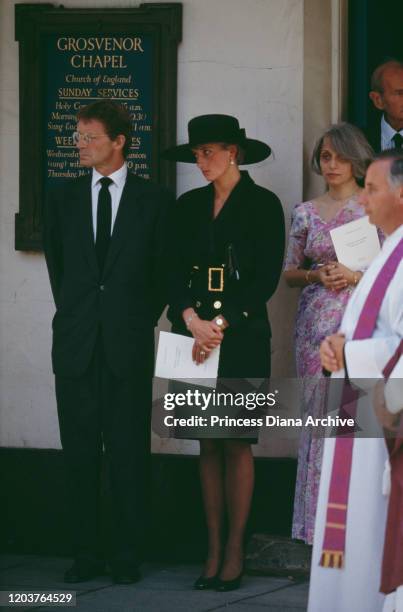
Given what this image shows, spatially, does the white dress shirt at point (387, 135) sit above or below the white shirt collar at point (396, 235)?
above

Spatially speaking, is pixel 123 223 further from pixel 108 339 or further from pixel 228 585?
pixel 228 585

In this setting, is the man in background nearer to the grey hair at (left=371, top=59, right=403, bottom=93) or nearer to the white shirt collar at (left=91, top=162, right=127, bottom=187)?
the white shirt collar at (left=91, top=162, right=127, bottom=187)

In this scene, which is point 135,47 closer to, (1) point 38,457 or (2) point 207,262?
(2) point 207,262

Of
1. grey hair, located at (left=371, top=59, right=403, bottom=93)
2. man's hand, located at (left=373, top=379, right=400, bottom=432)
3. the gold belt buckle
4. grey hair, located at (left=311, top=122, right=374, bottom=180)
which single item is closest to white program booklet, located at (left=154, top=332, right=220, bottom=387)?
the gold belt buckle

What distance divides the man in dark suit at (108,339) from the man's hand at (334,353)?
178cm

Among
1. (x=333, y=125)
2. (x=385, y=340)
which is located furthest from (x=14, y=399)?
(x=385, y=340)

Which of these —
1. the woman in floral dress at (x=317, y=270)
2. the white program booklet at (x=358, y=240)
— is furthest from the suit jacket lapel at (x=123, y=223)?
the white program booklet at (x=358, y=240)

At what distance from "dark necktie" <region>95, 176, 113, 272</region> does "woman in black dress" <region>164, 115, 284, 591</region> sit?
0.35m

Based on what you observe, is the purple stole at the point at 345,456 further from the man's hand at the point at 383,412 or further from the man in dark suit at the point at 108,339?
the man in dark suit at the point at 108,339

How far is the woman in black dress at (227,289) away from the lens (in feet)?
21.8

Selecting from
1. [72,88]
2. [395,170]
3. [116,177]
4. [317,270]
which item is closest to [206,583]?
[317,270]

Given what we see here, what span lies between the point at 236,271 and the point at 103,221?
2.40 feet

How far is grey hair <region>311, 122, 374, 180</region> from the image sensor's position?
22.5ft

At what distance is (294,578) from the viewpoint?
6895mm
